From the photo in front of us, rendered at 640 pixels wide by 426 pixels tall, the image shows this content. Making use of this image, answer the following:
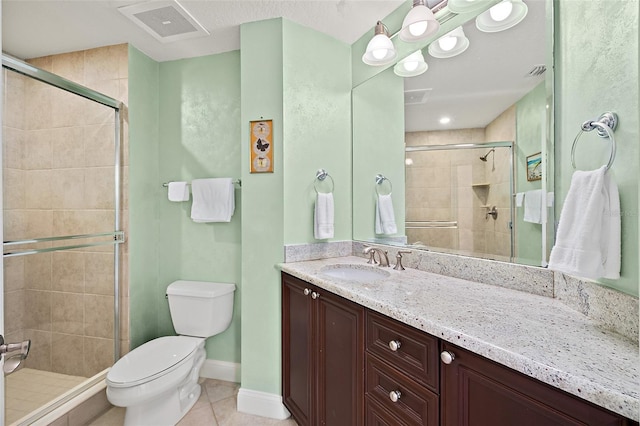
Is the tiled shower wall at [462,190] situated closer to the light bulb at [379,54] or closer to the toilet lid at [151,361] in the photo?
the light bulb at [379,54]

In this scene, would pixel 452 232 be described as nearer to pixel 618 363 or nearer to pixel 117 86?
pixel 618 363

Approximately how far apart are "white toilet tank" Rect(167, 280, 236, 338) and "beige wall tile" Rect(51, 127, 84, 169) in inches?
42.8

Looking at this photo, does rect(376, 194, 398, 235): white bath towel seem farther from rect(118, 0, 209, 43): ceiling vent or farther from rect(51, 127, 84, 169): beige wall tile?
rect(51, 127, 84, 169): beige wall tile

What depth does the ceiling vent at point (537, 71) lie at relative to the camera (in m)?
1.08

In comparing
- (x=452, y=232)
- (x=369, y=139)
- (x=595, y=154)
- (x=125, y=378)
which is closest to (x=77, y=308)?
(x=125, y=378)

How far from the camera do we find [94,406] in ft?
5.79

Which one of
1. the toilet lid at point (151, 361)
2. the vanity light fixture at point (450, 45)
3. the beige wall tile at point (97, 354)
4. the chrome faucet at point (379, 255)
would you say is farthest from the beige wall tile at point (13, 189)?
the vanity light fixture at point (450, 45)

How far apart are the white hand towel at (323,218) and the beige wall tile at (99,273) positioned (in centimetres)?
150

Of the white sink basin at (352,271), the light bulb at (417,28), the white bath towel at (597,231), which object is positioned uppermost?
the light bulb at (417,28)

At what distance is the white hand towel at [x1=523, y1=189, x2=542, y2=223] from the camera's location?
43.9 inches

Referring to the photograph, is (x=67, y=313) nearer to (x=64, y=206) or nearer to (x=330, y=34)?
(x=64, y=206)

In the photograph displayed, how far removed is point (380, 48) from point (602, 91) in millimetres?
1016

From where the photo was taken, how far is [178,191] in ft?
7.12

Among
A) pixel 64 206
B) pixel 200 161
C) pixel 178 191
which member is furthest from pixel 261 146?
pixel 64 206
